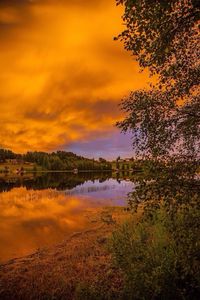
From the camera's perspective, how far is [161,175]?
37.4 ft

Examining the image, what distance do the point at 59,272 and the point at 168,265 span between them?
665cm

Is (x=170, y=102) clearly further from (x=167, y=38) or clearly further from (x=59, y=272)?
(x=59, y=272)

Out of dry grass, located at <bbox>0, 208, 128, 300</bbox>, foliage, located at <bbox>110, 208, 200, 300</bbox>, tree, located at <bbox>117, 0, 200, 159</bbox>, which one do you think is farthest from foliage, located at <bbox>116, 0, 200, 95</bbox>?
dry grass, located at <bbox>0, 208, 128, 300</bbox>

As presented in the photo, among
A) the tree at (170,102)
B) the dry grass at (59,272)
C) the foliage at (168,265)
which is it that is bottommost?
the dry grass at (59,272)

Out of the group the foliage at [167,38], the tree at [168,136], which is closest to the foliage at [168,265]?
the tree at [168,136]

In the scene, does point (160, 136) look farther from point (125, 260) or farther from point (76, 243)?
point (76, 243)

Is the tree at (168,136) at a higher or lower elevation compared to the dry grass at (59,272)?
higher

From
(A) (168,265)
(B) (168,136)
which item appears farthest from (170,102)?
(A) (168,265)

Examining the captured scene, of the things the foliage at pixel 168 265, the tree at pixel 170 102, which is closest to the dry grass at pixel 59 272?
the foliage at pixel 168 265

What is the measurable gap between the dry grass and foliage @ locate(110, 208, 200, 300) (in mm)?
1659

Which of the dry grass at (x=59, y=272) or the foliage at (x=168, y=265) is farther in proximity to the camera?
the dry grass at (x=59, y=272)

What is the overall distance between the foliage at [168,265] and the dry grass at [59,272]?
5.44 feet

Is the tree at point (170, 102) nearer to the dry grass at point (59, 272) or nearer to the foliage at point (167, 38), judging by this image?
the foliage at point (167, 38)

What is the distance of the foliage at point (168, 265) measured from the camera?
12570 millimetres
